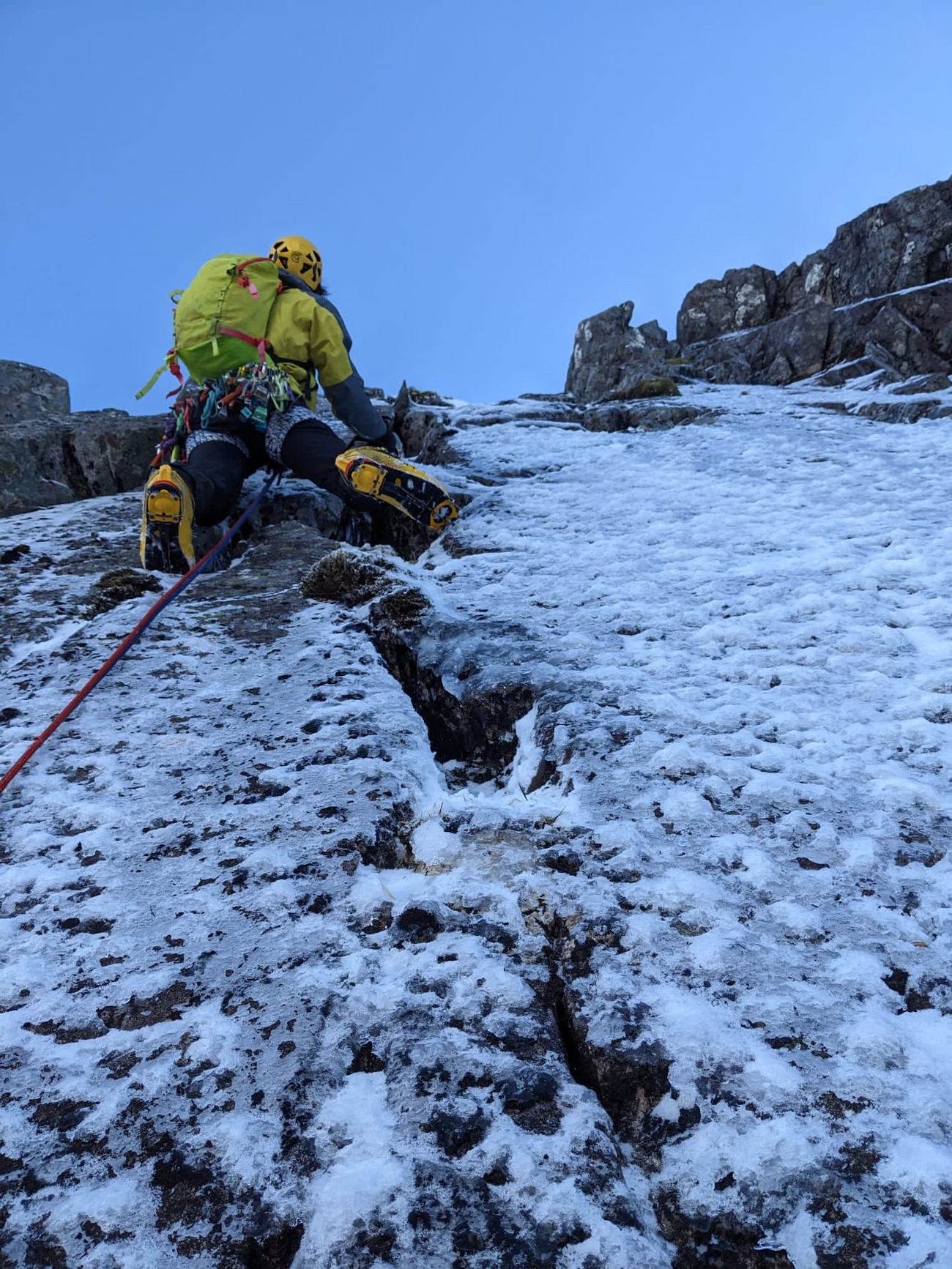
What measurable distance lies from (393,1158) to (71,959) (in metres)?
1.23

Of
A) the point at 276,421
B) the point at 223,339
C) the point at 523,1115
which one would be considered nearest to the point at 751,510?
the point at 276,421

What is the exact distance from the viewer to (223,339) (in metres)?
6.27

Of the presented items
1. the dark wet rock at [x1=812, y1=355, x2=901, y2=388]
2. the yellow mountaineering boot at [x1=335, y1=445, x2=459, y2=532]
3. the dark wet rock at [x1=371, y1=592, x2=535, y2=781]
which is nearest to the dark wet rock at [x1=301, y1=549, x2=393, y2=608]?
the dark wet rock at [x1=371, y1=592, x2=535, y2=781]

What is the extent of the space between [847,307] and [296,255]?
25454 millimetres

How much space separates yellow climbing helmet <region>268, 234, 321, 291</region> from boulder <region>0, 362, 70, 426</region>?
679cm

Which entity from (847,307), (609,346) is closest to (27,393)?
(609,346)

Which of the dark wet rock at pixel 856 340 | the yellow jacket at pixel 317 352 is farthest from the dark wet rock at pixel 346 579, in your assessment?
the dark wet rock at pixel 856 340

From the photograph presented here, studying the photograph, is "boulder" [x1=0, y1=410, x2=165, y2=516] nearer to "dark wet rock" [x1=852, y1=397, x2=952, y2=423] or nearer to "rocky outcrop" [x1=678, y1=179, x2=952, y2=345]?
"dark wet rock" [x1=852, y1=397, x2=952, y2=423]

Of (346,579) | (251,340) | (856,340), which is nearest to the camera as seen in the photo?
(346,579)

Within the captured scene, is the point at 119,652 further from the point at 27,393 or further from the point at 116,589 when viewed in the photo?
the point at 27,393

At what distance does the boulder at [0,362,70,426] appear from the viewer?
12062 millimetres

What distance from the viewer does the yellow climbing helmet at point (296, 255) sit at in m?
7.50

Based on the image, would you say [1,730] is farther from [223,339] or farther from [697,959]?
[223,339]

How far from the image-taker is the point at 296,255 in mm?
→ 7512
